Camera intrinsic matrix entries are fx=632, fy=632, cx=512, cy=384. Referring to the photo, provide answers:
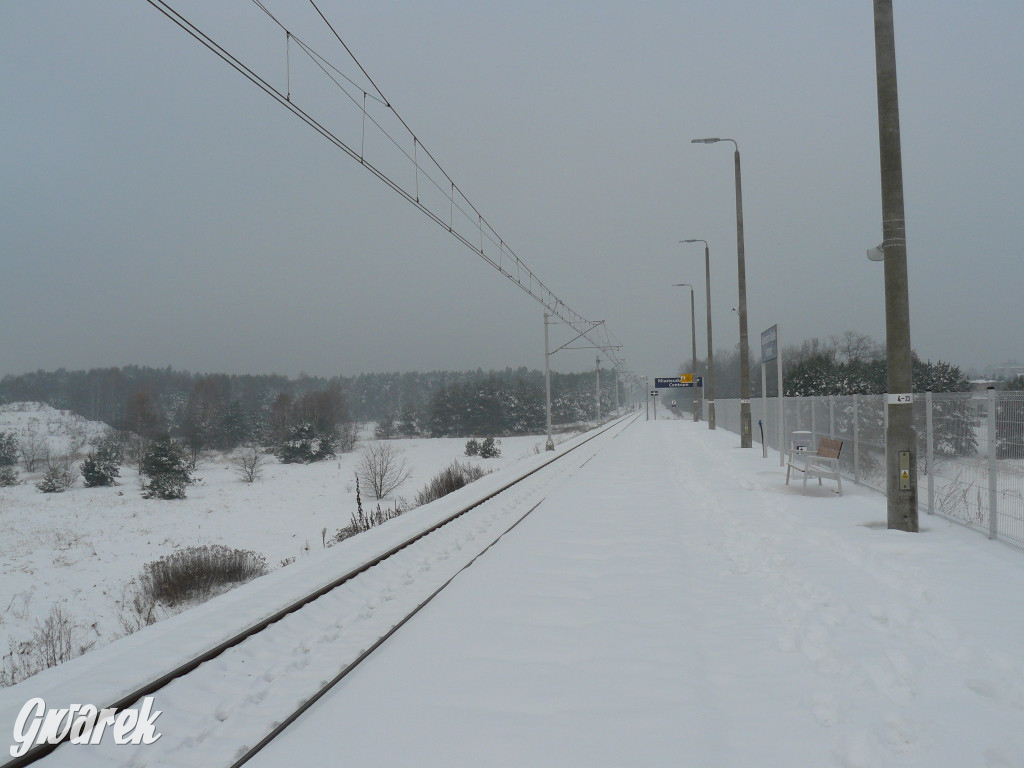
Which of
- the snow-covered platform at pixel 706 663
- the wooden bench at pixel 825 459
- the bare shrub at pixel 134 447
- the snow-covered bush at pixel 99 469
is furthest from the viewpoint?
the bare shrub at pixel 134 447

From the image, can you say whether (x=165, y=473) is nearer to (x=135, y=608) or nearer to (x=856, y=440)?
(x=135, y=608)

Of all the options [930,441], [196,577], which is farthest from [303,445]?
[930,441]

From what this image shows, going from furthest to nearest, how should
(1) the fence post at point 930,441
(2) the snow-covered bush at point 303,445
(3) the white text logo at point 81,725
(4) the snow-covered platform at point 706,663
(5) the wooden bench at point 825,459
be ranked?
(2) the snow-covered bush at point 303,445 < (5) the wooden bench at point 825,459 < (1) the fence post at point 930,441 < (3) the white text logo at point 81,725 < (4) the snow-covered platform at point 706,663

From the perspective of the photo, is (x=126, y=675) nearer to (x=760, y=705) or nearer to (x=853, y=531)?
(x=760, y=705)

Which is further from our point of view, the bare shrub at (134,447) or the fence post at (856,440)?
the bare shrub at (134,447)

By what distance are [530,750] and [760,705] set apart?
1.53m

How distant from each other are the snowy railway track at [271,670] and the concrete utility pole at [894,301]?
19.3 feet

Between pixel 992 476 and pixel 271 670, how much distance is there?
8.35 metres

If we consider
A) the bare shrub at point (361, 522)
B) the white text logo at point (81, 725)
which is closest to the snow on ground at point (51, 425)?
the bare shrub at point (361, 522)

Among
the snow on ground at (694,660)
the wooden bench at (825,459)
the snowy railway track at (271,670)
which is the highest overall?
the wooden bench at (825,459)

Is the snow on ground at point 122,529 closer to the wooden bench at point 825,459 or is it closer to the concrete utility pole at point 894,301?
the concrete utility pole at point 894,301

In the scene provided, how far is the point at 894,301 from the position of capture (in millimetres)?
8727

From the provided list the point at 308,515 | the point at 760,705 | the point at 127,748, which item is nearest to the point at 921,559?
the point at 760,705

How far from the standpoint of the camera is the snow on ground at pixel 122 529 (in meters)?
14.4
